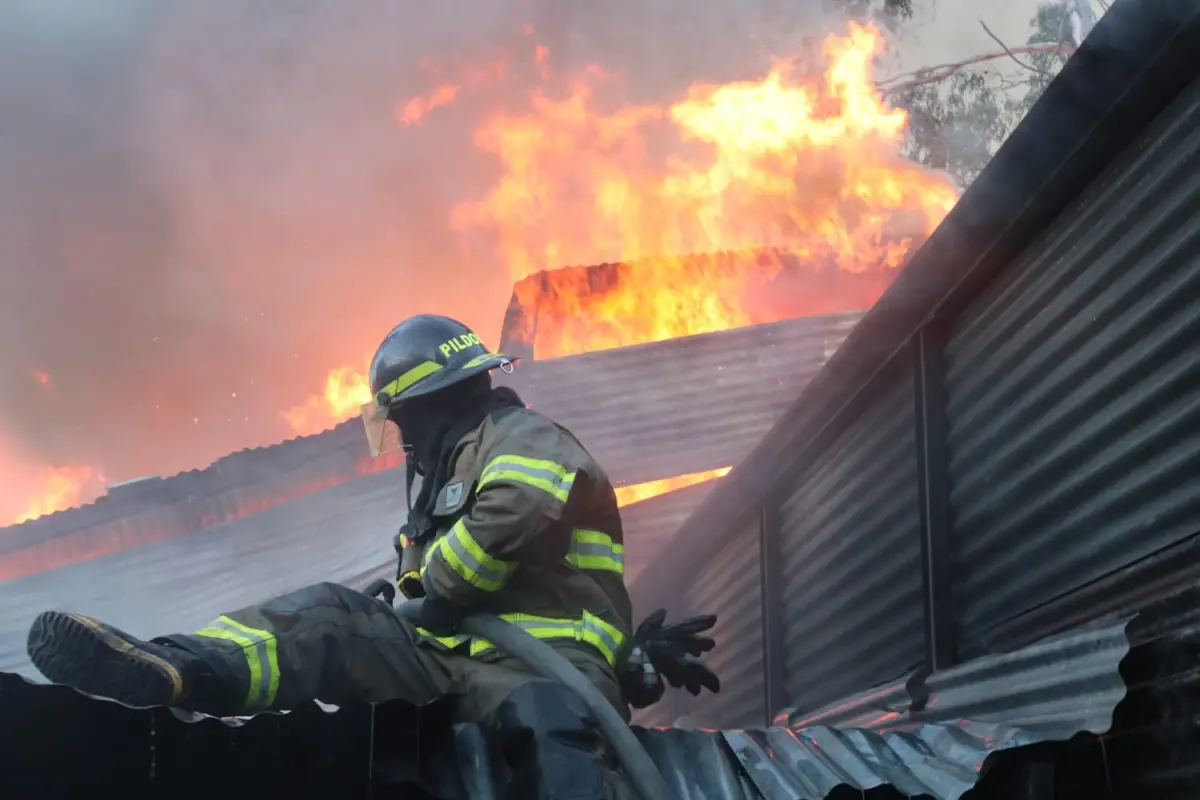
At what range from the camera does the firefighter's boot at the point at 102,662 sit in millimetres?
2643

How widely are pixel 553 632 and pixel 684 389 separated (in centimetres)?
606

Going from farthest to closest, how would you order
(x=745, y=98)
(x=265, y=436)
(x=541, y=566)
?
(x=265, y=436), (x=745, y=98), (x=541, y=566)

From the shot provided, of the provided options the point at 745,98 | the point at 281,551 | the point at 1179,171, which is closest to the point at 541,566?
the point at 1179,171

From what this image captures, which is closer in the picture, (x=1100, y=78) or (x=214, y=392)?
(x=1100, y=78)

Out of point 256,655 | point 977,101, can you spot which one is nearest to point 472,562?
point 256,655

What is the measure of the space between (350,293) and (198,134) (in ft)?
9.63

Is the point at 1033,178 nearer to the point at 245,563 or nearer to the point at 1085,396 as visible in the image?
the point at 1085,396

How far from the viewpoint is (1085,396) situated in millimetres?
3236

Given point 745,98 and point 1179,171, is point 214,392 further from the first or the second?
point 1179,171

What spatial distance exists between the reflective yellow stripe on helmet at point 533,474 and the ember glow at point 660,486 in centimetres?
541

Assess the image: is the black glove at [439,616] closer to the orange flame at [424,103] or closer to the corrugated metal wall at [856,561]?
the corrugated metal wall at [856,561]

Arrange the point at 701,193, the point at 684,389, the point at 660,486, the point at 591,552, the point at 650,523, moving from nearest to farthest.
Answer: the point at 591,552
the point at 650,523
the point at 660,486
the point at 684,389
the point at 701,193

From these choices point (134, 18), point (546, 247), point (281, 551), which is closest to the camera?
point (281, 551)

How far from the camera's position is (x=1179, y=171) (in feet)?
9.55
